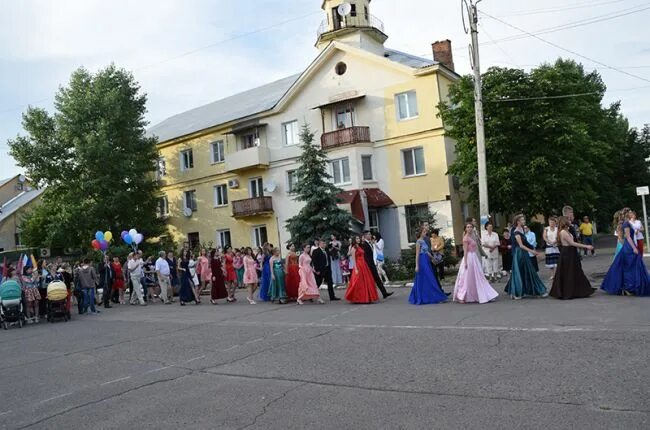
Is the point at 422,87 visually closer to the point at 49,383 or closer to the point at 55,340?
the point at 55,340

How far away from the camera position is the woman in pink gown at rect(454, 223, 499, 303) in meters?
13.5

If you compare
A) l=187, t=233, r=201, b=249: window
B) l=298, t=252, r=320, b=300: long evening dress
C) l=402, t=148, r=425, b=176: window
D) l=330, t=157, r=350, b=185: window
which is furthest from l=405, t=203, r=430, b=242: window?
l=187, t=233, r=201, b=249: window

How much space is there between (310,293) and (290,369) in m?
8.57

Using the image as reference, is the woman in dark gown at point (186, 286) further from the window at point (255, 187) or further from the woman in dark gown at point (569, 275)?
the window at point (255, 187)

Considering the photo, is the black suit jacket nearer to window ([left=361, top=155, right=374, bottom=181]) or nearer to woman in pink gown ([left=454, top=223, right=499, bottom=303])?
woman in pink gown ([left=454, top=223, right=499, bottom=303])

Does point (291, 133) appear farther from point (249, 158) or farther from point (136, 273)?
point (136, 273)

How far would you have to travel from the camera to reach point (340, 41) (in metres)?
36.0

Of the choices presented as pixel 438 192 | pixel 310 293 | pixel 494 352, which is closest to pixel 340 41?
pixel 438 192

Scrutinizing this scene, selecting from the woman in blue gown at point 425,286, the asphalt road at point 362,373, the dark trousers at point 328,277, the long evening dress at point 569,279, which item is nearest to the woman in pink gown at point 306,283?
the dark trousers at point 328,277

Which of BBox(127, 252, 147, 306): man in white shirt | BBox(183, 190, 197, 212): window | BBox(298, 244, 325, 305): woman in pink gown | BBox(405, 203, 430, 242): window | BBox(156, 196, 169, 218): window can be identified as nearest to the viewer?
BBox(298, 244, 325, 305): woman in pink gown

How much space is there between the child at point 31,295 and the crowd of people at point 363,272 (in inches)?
1.1

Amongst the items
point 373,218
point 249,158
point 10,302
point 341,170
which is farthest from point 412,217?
point 10,302

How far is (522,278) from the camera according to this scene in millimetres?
13453

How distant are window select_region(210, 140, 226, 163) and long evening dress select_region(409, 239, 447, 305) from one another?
28642 millimetres
